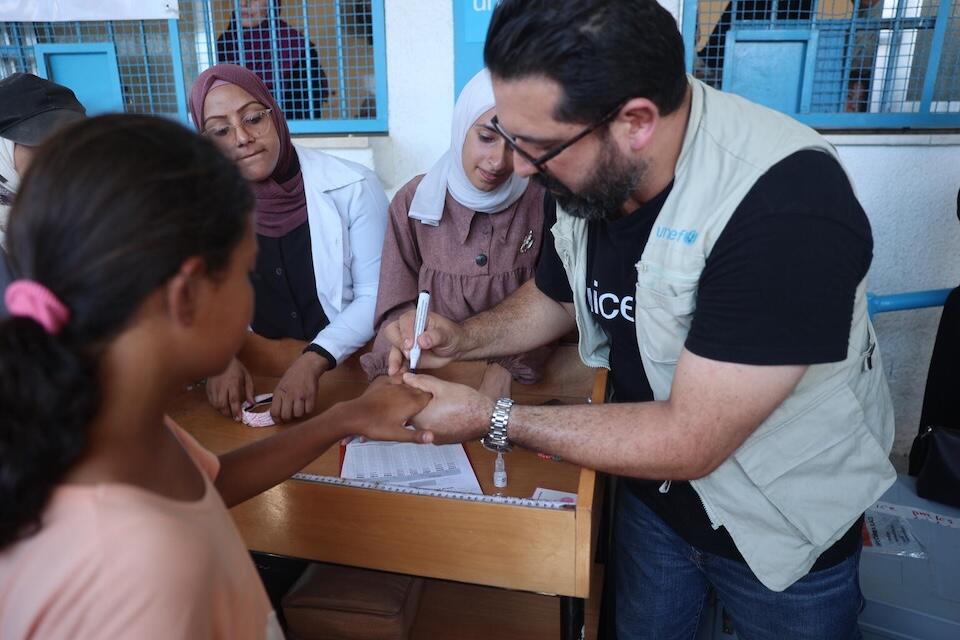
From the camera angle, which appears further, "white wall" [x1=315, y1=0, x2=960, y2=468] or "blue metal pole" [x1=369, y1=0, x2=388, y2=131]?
"blue metal pole" [x1=369, y1=0, x2=388, y2=131]

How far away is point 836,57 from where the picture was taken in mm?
2527

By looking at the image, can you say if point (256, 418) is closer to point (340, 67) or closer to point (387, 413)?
point (387, 413)

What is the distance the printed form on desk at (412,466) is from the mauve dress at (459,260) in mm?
347

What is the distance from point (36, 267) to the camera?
0.58m

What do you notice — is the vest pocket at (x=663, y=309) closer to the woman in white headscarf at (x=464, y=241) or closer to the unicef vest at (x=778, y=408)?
the unicef vest at (x=778, y=408)

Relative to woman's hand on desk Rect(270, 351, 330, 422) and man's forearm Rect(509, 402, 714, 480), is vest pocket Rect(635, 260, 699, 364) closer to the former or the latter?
man's forearm Rect(509, 402, 714, 480)

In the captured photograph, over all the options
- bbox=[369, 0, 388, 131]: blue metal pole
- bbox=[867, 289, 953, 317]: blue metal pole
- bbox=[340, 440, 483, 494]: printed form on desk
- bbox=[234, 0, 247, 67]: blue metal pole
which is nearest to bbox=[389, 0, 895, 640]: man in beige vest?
bbox=[340, 440, 483, 494]: printed form on desk

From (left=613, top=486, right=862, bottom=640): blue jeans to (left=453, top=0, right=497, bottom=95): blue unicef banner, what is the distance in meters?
2.03

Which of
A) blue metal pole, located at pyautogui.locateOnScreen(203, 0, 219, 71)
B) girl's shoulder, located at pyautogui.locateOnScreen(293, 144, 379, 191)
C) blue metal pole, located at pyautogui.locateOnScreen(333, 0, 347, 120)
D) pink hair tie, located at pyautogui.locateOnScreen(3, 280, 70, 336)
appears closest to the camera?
pink hair tie, located at pyautogui.locateOnScreen(3, 280, 70, 336)

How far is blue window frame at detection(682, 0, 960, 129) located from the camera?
96.3 inches

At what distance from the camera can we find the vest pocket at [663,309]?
1019mm

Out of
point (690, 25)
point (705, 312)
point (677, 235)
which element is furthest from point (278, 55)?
point (705, 312)

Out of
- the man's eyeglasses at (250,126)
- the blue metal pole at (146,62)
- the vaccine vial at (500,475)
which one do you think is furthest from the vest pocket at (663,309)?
the blue metal pole at (146,62)

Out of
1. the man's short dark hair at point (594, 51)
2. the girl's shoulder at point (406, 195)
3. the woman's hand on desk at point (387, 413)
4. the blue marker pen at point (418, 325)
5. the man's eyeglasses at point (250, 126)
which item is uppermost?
the man's short dark hair at point (594, 51)
